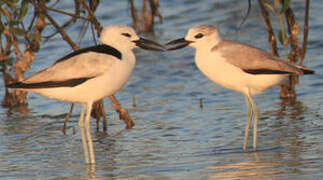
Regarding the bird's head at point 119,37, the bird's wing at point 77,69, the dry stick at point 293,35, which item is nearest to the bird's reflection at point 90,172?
the bird's wing at point 77,69

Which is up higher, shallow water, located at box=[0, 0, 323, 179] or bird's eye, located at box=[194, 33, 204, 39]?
bird's eye, located at box=[194, 33, 204, 39]

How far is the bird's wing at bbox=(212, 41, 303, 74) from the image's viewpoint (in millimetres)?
8547

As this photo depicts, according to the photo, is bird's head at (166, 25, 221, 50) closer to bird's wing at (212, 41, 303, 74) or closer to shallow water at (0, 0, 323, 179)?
bird's wing at (212, 41, 303, 74)

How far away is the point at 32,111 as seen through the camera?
11.1 m

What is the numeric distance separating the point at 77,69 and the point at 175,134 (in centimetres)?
190

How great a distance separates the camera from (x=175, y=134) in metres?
9.29

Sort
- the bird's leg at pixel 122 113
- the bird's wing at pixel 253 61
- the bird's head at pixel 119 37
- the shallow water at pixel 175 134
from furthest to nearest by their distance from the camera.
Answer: the bird's leg at pixel 122 113 → the bird's wing at pixel 253 61 → the bird's head at pixel 119 37 → the shallow water at pixel 175 134

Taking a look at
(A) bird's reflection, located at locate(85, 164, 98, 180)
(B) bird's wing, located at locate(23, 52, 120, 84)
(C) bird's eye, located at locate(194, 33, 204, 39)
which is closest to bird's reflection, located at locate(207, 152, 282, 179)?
(A) bird's reflection, located at locate(85, 164, 98, 180)

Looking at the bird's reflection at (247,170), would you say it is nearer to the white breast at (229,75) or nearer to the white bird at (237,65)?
the white bird at (237,65)

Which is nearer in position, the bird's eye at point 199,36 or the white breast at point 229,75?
the white breast at point 229,75

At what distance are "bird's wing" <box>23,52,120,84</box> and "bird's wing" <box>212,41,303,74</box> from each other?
1411mm

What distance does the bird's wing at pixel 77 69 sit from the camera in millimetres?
7851

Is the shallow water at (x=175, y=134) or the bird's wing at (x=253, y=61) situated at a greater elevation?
the bird's wing at (x=253, y=61)

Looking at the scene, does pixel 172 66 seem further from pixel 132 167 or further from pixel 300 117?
pixel 132 167
